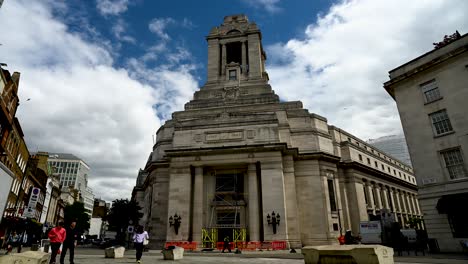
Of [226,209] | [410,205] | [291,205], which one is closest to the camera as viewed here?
[291,205]

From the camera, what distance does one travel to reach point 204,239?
1211 inches

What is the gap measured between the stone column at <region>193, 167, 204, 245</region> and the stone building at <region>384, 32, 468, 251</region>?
2066cm

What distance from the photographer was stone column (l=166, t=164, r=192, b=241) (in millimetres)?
30973

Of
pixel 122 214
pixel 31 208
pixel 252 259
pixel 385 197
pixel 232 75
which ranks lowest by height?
pixel 252 259

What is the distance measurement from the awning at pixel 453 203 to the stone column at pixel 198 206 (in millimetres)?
21514

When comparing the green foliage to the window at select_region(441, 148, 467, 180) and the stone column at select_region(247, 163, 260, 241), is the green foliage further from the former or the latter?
the stone column at select_region(247, 163, 260, 241)

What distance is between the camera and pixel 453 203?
1980 cm

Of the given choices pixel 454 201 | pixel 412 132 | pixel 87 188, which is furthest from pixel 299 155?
pixel 87 188

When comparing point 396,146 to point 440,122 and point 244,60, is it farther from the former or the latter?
point 440,122

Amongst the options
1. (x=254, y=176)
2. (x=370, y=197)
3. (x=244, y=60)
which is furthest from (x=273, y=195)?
(x=244, y=60)

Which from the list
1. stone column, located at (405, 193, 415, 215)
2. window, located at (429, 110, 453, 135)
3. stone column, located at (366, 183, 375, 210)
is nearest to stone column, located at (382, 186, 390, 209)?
Answer: stone column, located at (366, 183, 375, 210)

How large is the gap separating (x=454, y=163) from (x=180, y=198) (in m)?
25.4

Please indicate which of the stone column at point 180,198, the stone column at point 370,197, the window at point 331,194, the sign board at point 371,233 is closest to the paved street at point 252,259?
the sign board at point 371,233

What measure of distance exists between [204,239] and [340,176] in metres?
20.8
